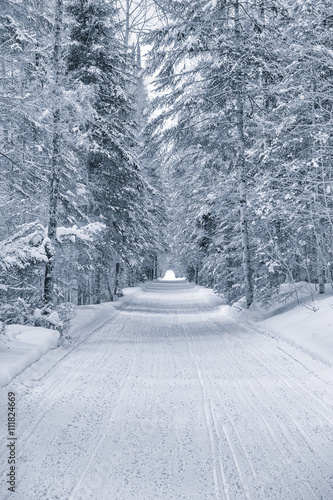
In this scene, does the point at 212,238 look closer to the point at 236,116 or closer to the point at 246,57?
the point at 236,116

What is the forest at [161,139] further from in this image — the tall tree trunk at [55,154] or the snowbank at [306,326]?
the snowbank at [306,326]

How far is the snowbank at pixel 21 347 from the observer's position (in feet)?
18.6

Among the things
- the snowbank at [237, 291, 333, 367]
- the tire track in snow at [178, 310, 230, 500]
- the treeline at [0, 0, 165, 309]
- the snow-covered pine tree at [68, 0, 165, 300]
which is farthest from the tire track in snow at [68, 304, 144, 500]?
the snow-covered pine tree at [68, 0, 165, 300]

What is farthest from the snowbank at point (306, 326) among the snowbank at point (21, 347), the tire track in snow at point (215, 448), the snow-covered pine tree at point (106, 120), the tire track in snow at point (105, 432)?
the snow-covered pine tree at point (106, 120)

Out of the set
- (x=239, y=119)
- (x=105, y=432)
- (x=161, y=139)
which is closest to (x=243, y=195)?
(x=239, y=119)

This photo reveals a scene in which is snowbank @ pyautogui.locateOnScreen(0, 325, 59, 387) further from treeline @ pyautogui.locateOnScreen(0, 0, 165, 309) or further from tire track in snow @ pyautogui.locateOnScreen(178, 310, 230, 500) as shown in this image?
tire track in snow @ pyautogui.locateOnScreen(178, 310, 230, 500)

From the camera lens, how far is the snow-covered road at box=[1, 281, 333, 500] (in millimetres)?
3102

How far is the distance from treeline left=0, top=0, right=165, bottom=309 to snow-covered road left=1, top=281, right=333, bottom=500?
289 centimetres

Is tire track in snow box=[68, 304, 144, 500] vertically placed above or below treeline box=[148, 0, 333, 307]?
below

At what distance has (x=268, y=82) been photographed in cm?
1316

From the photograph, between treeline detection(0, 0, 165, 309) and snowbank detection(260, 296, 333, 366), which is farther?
treeline detection(0, 0, 165, 309)

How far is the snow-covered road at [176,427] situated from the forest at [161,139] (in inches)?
104

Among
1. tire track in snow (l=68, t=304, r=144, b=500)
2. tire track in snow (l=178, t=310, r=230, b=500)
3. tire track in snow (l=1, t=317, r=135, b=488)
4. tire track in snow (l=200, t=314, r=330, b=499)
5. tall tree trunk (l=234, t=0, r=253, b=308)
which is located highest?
tall tree trunk (l=234, t=0, r=253, b=308)

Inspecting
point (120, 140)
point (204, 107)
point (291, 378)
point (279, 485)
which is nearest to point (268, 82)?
point (204, 107)
